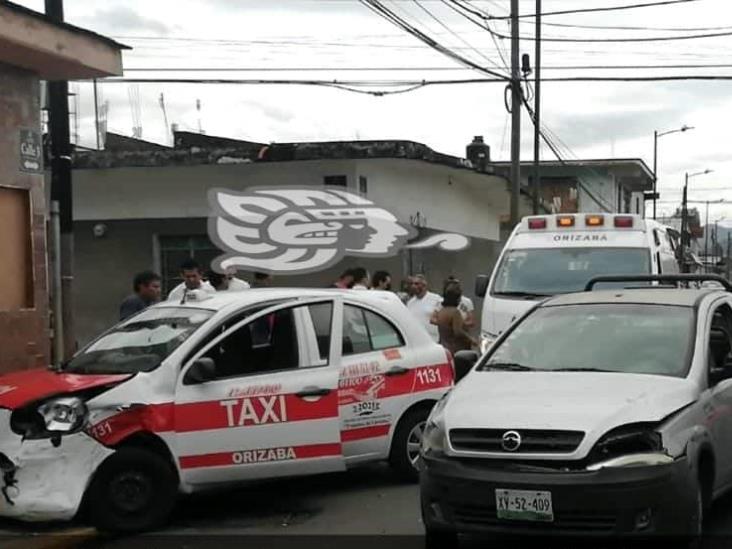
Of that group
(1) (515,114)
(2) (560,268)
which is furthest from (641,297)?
(1) (515,114)

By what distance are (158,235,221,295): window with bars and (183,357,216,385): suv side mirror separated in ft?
40.1

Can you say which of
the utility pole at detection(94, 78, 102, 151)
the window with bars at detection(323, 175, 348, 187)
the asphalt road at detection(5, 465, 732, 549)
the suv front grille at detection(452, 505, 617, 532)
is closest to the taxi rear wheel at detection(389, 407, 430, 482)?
the asphalt road at detection(5, 465, 732, 549)

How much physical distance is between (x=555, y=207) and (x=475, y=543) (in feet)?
96.4

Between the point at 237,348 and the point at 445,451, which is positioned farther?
A: the point at 237,348

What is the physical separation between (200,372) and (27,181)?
4.76m

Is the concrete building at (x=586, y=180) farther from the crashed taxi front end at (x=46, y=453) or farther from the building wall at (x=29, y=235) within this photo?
the crashed taxi front end at (x=46, y=453)

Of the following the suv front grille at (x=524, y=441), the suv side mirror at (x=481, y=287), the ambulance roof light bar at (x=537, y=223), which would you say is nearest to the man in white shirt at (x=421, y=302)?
the suv side mirror at (x=481, y=287)

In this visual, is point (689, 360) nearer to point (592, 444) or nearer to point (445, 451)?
point (592, 444)

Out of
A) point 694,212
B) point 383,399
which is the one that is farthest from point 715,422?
point 694,212

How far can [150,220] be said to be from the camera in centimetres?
1933

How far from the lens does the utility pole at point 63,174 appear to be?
11094 millimetres

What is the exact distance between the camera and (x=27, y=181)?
35.0 ft

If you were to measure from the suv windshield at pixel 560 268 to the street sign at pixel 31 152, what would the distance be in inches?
220

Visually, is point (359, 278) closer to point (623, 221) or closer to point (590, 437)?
point (623, 221)
